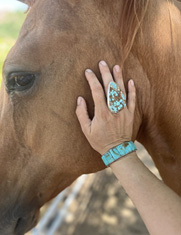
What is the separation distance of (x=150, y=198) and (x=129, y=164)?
0.48 ft

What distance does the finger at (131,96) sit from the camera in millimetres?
1260

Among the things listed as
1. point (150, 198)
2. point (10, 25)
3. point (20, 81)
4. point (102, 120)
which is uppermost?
point (10, 25)

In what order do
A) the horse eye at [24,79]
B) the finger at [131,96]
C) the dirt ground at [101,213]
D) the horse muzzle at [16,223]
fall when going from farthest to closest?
the dirt ground at [101,213] < the horse muzzle at [16,223] < the finger at [131,96] < the horse eye at [24,79]

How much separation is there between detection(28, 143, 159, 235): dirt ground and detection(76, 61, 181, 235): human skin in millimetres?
1955

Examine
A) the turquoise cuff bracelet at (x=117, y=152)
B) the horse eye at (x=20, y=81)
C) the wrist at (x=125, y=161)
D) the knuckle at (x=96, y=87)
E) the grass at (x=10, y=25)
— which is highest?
the grass at (x=10, y=25)

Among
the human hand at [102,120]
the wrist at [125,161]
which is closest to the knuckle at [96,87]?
the human hand at [102,120]

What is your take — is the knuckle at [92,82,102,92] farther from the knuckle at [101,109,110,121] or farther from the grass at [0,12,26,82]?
the grass at [0,12,26,82]

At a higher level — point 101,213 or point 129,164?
point 129,164

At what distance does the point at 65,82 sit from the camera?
1.21m

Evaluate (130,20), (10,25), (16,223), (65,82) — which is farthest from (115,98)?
(10,25)

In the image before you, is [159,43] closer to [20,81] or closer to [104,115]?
[104,115]

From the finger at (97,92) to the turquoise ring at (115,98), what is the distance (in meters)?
0.03

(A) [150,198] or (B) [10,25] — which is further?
(B) [10,25]

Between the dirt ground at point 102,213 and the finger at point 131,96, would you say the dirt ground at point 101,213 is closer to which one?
the dirt ground at point 102,213
